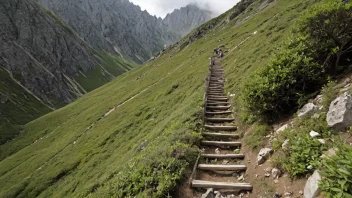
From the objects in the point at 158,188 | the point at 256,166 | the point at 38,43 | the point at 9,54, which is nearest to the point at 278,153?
the point at 256,166

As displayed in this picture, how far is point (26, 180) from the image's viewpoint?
42875 mm

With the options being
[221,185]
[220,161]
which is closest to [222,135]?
[220,161]

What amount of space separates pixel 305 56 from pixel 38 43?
219959 mm

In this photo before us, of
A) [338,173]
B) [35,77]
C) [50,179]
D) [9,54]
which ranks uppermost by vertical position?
[9,54]

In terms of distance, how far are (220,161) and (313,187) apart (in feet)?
19.3

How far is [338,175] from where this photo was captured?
20.6ft

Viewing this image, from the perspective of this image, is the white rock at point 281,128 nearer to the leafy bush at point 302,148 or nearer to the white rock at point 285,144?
the leafy bush at point 302,148

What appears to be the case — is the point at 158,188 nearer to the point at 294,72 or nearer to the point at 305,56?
the point at 294,72

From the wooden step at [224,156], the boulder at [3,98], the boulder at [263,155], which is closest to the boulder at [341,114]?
the boulder at [263,155]

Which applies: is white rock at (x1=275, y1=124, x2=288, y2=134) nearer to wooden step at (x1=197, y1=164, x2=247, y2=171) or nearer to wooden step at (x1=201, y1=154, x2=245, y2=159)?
wooden step at (x1=201, y1=154, x2=245, y2=159)

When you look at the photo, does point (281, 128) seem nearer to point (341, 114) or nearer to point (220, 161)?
point (341, 114)

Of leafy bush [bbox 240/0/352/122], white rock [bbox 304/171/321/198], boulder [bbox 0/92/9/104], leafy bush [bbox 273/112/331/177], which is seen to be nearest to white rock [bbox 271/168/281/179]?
leafy bush [bbox 273/112/331/177]

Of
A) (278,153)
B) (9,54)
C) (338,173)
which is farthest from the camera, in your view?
(9,54)

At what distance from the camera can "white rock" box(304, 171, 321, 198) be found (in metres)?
6.98
